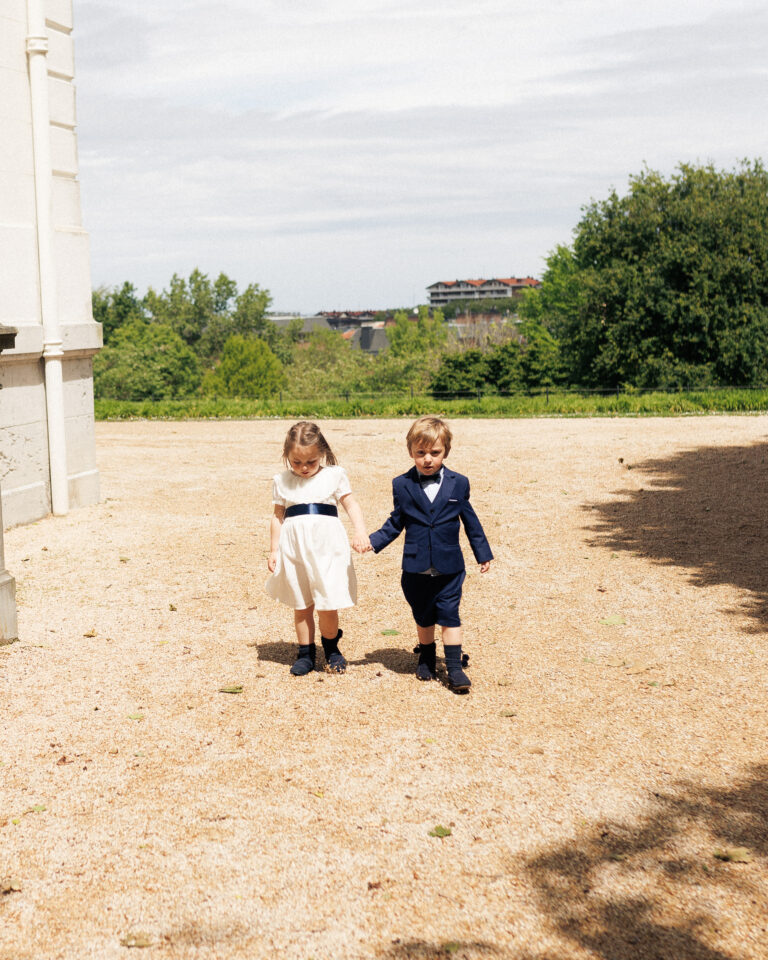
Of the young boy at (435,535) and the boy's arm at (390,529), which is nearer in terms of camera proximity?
the young boy at (435,535)

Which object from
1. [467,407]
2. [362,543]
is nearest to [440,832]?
[362,543]

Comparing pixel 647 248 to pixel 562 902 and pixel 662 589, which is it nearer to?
pixel 662 589

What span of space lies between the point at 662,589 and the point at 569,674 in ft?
8.22

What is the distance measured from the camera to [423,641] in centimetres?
640

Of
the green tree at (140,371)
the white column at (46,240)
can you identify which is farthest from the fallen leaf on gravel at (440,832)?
the green tree at (140,371)

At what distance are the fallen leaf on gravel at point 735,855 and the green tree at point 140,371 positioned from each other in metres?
47.8

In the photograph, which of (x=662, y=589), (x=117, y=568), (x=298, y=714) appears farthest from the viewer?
(x=117, y=568)

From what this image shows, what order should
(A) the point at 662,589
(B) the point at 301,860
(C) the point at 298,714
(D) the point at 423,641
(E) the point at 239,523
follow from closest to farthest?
1. (B) the point at 301,860
2. (C) the point at 298,714
3. (D) the point at 423,641
4. (A) the point at 662,589
5. (E) the point at 239,523

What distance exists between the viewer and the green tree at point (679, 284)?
38.8 meters

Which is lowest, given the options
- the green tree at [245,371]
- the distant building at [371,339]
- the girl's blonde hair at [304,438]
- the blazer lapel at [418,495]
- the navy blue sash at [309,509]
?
the green tree at [245,371]

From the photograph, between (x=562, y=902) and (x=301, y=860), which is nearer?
(x=562, y=902)

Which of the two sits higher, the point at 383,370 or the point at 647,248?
the point at 647,248

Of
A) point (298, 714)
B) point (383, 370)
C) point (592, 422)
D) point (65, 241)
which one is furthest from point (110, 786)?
point (383, 370)

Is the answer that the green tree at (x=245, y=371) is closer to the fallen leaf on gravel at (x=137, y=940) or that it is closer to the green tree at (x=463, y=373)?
the green tree at (x=463, y=373)
